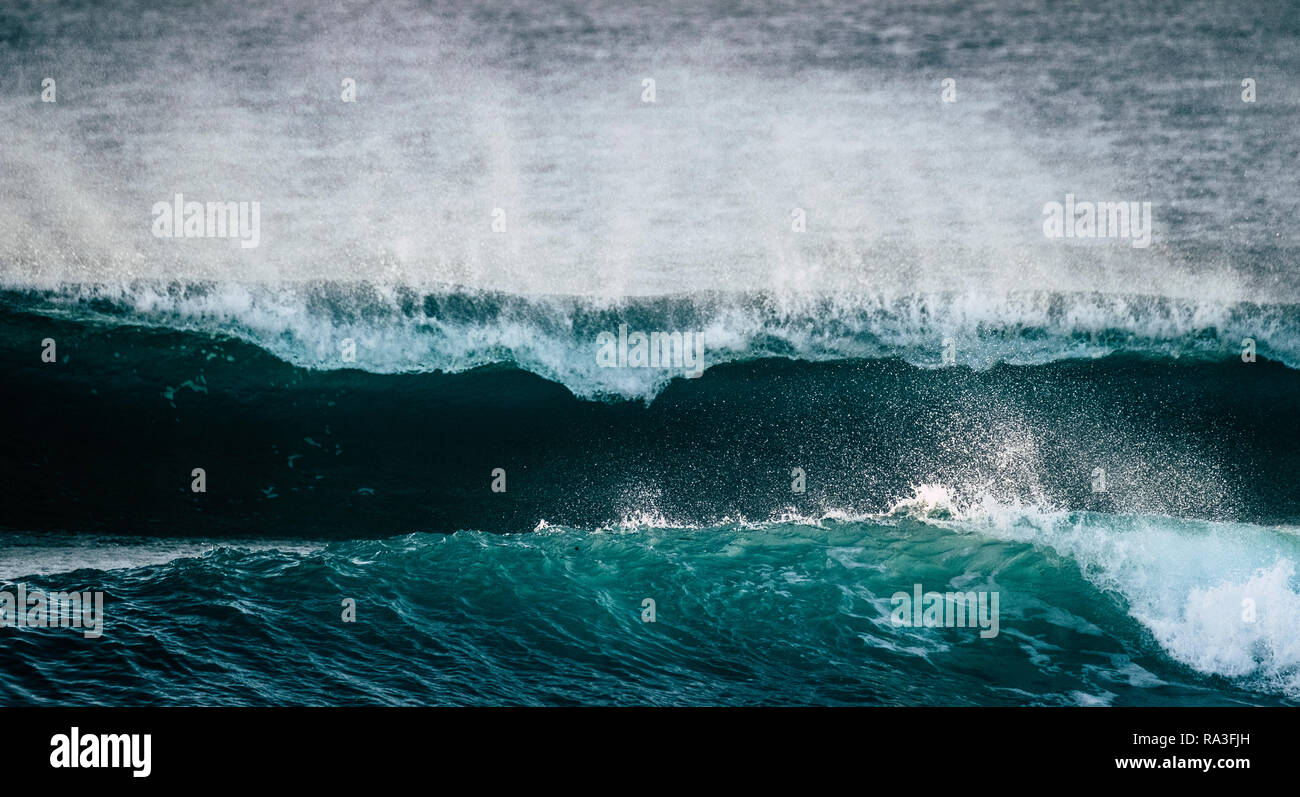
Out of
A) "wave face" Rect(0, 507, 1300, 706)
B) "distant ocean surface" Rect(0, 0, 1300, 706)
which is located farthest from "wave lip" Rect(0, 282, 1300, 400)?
"wave face" Rect(0, 507, 1300, 706)

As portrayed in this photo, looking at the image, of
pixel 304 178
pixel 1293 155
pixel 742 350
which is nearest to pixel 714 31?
pixel 742 350

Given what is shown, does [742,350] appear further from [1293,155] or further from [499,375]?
[1293,155]

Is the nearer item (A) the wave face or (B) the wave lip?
(A) the wave face

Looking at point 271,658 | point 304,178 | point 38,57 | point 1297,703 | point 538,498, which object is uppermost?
point 38,57

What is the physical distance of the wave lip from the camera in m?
6.98

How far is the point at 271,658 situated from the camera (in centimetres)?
484

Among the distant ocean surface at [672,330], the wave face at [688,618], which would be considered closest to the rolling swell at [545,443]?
the distant ocean surface at [672,330]

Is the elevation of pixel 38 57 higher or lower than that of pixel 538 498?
higher

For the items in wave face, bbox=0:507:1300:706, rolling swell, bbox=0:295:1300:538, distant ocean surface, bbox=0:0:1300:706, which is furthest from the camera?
rolling swell, bbox=0:295:1300:538

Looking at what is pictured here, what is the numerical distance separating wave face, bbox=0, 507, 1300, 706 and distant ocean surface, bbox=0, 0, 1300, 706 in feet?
0.11

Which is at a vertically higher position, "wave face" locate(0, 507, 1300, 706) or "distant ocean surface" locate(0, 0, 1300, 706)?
"distant ocean surface" locate(0, 0, 1300, 706)

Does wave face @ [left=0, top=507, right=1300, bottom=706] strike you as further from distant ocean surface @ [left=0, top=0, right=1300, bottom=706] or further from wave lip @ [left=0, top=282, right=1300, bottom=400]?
wave lip @ [left=0, top=282, right=1300, bottom=400]

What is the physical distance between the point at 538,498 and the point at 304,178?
127 inches

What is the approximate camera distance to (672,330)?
7094mm
